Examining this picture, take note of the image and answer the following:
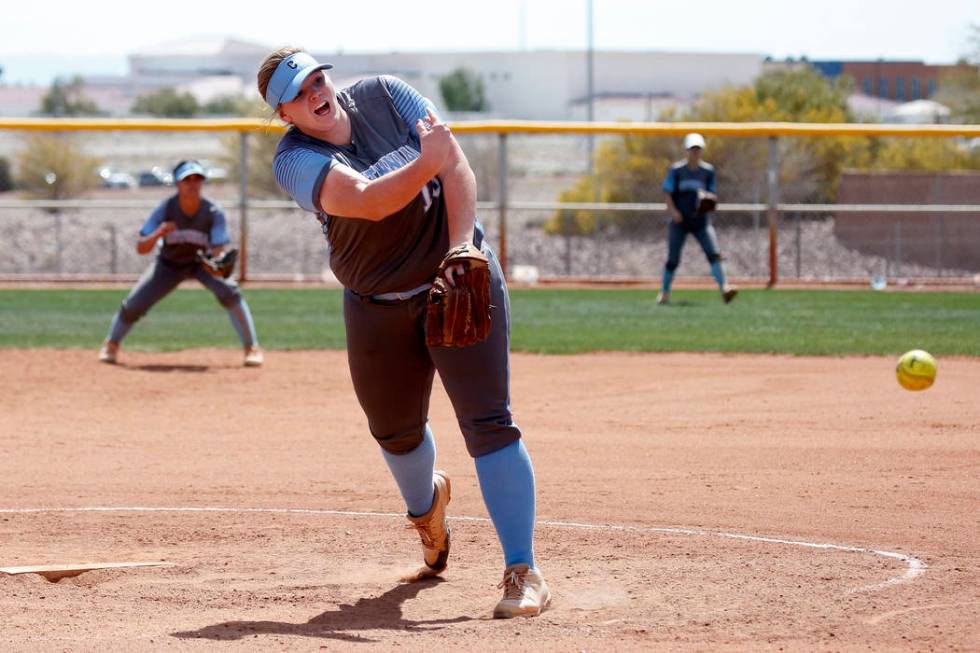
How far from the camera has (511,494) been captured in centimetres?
464

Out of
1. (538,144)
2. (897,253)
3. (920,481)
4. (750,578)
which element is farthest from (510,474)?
(538,144)

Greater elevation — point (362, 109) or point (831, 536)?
point (362, 109)

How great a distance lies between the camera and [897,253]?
19.9 metres

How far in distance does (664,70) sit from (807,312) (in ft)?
222

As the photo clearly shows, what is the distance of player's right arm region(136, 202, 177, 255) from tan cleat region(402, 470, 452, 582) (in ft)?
21.3

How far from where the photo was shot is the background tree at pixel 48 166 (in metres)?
26.0

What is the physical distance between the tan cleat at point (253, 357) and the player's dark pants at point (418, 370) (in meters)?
6.85

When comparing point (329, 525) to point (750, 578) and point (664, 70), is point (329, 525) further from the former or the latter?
point (664, 70)

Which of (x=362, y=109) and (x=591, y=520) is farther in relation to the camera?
(x=591, y=520)

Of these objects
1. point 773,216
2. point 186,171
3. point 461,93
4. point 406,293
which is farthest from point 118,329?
point 461,93

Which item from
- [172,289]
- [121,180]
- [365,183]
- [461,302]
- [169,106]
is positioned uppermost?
[365,183]

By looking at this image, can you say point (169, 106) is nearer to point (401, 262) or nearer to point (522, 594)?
point (401, 262)

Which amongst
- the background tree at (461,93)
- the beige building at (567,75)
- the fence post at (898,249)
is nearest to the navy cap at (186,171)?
the fence post at (898,249)

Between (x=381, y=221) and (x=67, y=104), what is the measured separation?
75.6 metres
